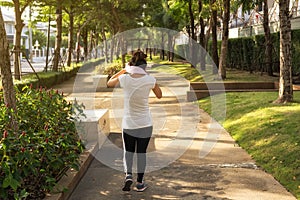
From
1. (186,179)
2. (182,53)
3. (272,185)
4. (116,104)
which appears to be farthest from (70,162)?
(182,53)

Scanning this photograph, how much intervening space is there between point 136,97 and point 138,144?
641 mm

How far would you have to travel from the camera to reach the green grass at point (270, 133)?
22.0 ft

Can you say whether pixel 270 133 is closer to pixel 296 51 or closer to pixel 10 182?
pixel 10 182

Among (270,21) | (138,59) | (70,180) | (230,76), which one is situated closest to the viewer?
(138,59)

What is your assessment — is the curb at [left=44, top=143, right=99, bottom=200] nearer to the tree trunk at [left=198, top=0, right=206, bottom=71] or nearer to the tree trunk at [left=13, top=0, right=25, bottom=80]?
the tree trunk at [left=13, top=0, right=25, bottom=80]

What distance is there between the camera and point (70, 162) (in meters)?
5.63

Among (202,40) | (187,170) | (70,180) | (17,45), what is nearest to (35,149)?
(70,180)

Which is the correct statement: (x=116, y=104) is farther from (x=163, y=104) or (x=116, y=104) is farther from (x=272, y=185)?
(x=272, y=185)

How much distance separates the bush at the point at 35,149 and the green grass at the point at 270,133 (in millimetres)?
2798

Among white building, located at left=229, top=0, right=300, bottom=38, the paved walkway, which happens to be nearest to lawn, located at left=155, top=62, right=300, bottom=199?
the paved walkway

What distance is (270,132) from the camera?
Result: 8.78 m

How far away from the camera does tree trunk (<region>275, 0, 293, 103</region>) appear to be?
11.7 metres

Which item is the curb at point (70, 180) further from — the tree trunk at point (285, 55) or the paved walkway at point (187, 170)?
the tree trunk at point (285, 55)

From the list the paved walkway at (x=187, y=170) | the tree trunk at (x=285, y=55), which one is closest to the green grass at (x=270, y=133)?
the paved walkway at (x=187, y=170)
